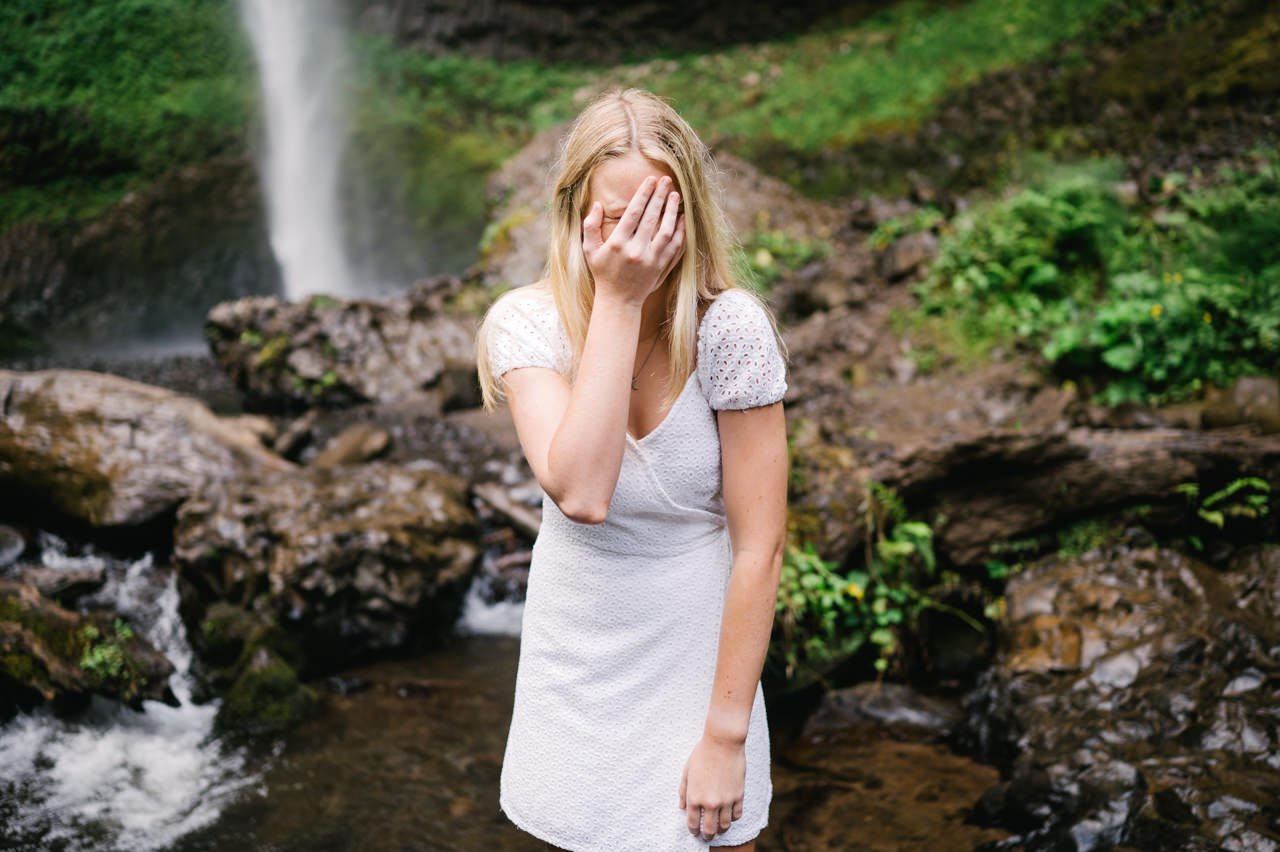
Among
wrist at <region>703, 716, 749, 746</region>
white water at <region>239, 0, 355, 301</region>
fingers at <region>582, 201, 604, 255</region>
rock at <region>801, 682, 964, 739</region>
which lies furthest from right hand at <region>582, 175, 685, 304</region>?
white water at <region>239, 0, 355, 301</region>

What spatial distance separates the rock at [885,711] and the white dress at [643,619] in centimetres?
319

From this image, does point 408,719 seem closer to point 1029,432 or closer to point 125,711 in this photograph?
point 125,711

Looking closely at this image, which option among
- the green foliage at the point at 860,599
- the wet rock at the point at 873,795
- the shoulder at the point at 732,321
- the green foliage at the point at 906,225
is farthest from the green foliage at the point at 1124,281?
the shoulder at the point at 732,321

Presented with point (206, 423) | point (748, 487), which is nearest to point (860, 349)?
point (206, 423)

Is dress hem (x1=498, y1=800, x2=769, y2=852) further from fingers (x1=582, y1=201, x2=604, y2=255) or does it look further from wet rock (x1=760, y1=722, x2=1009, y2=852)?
wet rock (x1=760, y1=722, x2=1009, y2=852)

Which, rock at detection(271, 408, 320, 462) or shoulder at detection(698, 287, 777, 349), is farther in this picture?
rock at detection(271, 408, 320, 462)

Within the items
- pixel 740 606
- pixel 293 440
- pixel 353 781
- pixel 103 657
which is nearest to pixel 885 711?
pixel 353 781

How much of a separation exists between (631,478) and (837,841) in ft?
9.47

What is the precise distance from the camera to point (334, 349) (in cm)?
1047

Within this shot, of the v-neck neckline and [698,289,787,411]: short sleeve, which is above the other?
[698,289,787,411]: short sleeve

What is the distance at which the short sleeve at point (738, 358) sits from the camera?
1752 millimetres

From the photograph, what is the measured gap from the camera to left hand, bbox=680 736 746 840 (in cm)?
175

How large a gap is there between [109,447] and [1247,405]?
8.12 metres

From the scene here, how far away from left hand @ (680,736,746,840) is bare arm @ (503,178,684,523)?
0.54 meters
